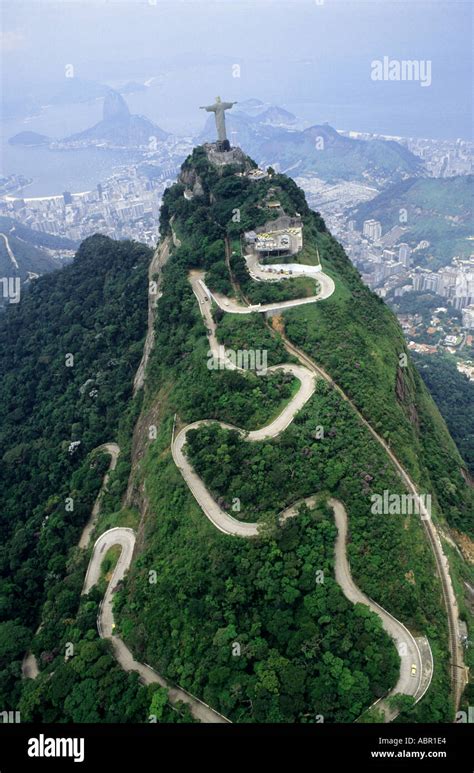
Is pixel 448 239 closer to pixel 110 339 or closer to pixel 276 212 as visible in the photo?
pixel 276 212

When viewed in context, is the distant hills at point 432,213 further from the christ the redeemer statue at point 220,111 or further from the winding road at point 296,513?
the winding road at point 296,513

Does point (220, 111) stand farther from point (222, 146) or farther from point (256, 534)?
point (256, 534)

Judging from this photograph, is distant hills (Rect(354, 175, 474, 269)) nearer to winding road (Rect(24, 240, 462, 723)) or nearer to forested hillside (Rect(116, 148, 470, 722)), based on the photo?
forested hillside (Rect(116, 148, 470, 722))

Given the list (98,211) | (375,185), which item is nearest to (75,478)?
(98,211)

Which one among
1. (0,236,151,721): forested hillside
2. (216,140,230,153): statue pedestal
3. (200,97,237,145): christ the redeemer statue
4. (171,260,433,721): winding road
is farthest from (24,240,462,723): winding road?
(200,97,237,145): christ the redeemer statue

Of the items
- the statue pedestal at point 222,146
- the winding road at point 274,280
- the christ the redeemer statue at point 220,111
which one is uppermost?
the christ the redeemer statue at point 220,111

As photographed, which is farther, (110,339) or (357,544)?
(110,339)

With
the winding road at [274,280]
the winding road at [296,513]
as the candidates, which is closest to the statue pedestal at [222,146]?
the winding road at [274,280]

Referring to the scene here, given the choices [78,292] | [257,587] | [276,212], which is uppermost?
[276,212]

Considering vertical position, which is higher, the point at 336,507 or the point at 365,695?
the point at 336,507
